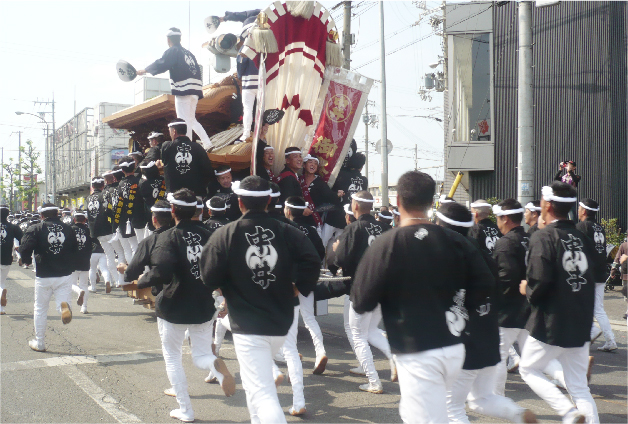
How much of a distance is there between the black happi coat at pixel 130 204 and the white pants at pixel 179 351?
4.52 m

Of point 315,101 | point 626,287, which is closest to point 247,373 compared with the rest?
point 315,101

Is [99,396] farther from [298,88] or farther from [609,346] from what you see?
[609,346]

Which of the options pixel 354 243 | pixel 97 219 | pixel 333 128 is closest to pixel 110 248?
pixel 97 219

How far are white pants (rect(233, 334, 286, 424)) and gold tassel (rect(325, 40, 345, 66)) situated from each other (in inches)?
238

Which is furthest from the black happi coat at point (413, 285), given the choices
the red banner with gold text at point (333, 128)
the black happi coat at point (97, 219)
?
the black happi coat at point (97, 219)

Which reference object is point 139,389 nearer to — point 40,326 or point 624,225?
point 40,326

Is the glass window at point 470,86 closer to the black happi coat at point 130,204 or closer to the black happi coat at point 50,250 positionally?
the black happi coat at point 130,204

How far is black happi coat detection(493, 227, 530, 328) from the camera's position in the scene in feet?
16.8

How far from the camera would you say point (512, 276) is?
5125 millimetres

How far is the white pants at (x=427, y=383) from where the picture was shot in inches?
117

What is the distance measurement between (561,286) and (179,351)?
3.41 m

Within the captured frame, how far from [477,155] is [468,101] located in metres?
2.04

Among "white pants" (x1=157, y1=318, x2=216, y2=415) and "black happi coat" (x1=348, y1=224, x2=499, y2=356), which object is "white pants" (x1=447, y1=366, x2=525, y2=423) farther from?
"white pants" (x1=157, y1=318, x2=216, y2=415)

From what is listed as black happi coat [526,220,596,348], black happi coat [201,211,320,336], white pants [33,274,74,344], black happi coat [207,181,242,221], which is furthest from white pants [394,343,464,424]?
white pants [33,274,74,344]
